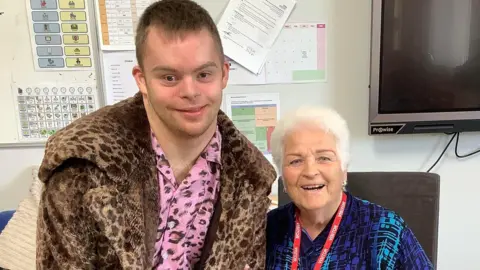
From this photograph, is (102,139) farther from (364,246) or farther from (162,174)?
(364,246)

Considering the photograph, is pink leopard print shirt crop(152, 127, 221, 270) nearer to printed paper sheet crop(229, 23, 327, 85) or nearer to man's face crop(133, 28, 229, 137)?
man's face crop(133, 28, 229, 137)

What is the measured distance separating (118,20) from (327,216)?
136cm

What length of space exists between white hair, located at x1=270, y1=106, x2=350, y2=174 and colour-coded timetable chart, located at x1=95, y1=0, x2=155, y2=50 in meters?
1.04

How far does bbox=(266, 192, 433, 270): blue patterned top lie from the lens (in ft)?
4.20

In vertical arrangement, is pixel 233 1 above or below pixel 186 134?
above

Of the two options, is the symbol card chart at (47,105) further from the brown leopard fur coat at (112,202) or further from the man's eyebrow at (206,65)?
the man's eyebrow at (206,65)

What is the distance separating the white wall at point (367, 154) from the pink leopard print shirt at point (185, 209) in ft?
3.62

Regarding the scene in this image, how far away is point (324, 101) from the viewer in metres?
2.23

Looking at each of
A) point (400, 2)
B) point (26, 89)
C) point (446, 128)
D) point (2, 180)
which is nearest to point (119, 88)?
point (26, 89)

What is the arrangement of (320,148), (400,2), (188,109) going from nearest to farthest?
(188,109)
(320,148)
(400,2)

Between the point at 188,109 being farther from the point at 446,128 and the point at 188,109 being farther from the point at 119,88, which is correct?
the point at 446,128

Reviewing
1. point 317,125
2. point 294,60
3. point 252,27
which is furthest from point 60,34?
point 317,125

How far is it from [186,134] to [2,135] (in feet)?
4.69

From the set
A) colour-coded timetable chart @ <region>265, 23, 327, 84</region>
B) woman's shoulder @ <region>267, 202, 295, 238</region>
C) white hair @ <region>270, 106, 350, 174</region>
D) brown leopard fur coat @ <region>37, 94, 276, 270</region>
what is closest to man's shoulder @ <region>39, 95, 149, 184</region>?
brown leopard fur coat @ <region>37, 94, 276, 270</region>
